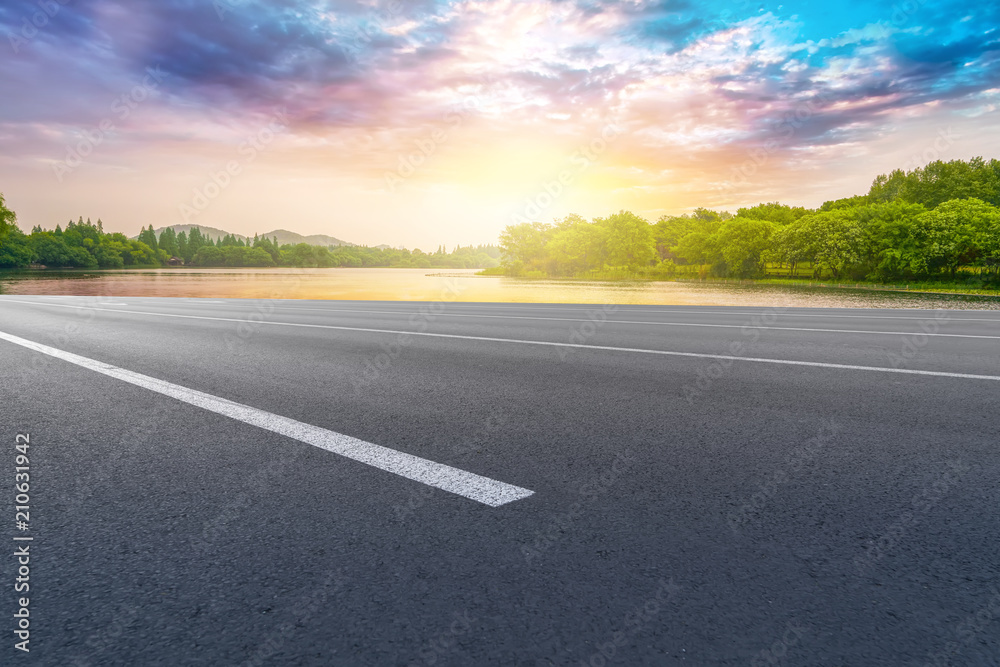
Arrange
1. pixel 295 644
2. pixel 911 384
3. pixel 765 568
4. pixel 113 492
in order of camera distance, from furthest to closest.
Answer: pixel 911 384, pixel 113 492, pixel 765 568, pixel 295 644

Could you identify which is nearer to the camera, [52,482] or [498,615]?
[498,615]

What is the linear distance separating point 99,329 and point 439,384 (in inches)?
395

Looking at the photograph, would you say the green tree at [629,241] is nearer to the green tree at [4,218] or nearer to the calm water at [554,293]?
the calm water at [554,293]

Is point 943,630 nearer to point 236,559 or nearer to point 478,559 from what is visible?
point 478,559

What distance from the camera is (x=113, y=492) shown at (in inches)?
120

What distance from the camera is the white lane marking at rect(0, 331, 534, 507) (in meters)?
2.99

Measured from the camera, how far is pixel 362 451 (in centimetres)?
371

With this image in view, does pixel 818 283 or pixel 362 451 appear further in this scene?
pixel 818 283

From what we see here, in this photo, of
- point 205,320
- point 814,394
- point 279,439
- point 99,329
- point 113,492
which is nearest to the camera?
point 113,492

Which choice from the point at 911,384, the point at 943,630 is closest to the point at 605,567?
the point at 943,630

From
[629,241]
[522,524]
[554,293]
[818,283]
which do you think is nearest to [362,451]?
[522,524]

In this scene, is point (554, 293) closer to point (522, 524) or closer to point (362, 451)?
point (362, 451)

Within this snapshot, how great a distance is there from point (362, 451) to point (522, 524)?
1.51 metres

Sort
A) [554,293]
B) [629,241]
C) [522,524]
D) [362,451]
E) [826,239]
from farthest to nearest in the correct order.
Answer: [629,241] → [826,239] → [554,293] → [362,451] → [522,524]
